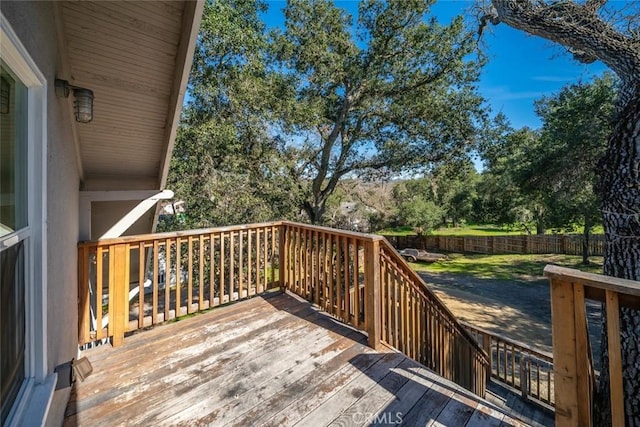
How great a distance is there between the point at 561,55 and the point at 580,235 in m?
17.8

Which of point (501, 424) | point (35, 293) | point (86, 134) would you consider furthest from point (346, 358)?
point (86, 134)

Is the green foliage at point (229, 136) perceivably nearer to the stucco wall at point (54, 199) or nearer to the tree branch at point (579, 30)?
the stucco wall at point (54, 199)

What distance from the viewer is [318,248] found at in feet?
11.1

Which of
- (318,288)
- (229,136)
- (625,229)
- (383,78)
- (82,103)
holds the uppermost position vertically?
(383,78)

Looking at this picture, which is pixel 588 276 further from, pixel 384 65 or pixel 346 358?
pixel 384 65

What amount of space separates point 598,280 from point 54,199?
2.93 m

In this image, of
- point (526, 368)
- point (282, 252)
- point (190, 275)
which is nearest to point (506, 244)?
point (526, 368)

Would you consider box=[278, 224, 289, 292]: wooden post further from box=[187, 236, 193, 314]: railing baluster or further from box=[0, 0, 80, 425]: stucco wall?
box=[0, 0, 80, 425]: stucco wall

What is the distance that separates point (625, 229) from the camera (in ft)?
9.64

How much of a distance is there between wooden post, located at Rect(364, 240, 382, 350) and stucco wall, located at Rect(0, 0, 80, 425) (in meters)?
2.23

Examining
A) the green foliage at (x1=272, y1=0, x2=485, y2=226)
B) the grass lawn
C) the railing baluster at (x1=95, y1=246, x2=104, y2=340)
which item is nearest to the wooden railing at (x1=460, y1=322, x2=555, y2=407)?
the green foliage at (x1=272, y1=0, x2=485, y2=226)

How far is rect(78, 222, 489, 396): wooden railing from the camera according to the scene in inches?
105

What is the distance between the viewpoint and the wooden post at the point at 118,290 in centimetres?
265

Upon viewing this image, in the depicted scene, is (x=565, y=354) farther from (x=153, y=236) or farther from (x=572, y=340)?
(x=153, y=236)
